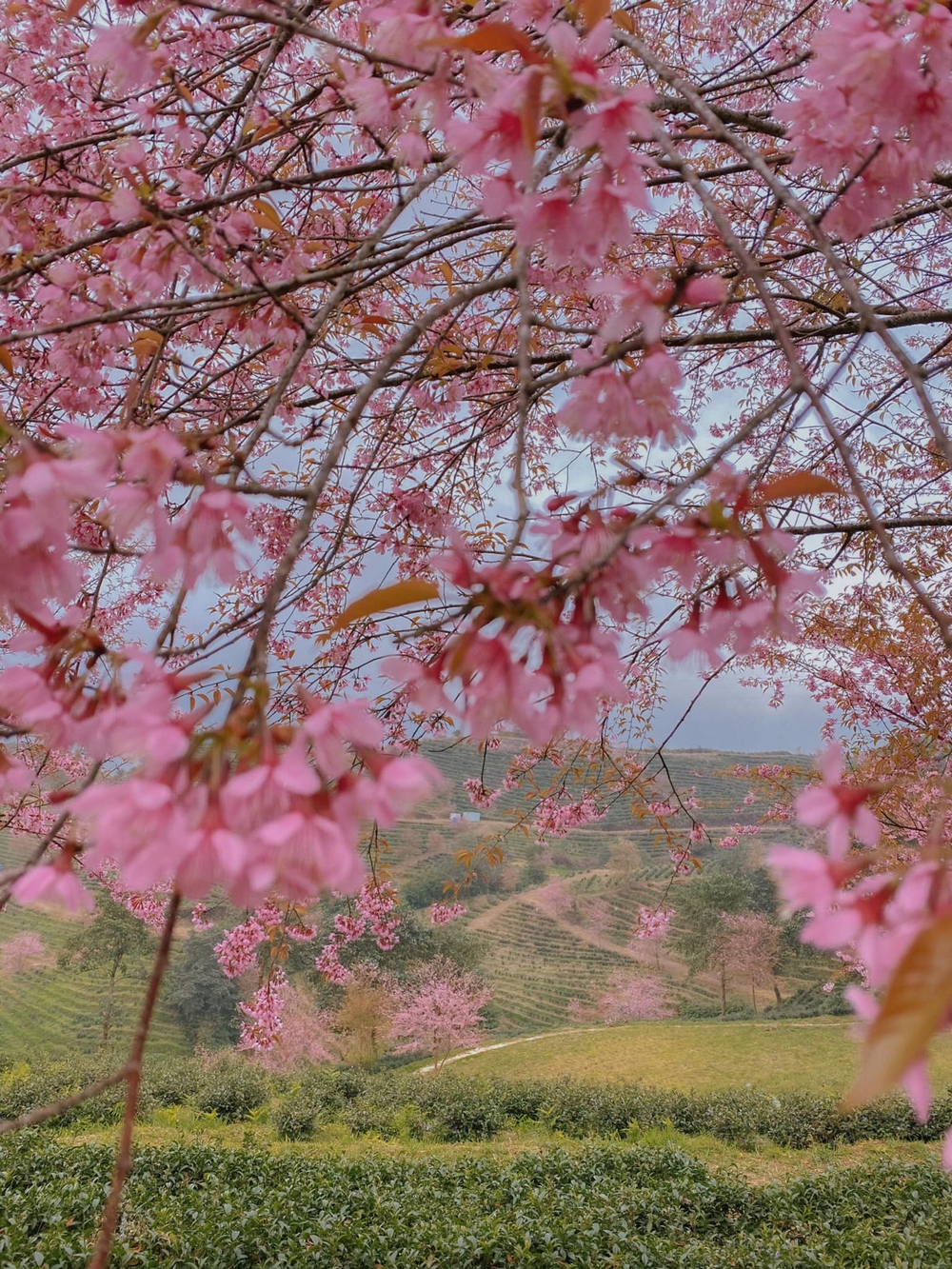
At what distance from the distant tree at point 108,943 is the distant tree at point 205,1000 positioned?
4.89 feet

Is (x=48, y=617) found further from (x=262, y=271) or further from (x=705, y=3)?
(x=705, y=3)

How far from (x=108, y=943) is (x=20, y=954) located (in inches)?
166

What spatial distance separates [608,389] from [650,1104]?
359 inches

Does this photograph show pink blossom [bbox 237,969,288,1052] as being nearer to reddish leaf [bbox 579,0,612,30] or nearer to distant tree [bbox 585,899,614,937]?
reddish leaf [bbox 579,0,612,30]

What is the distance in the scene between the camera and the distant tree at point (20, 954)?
59.7 feet

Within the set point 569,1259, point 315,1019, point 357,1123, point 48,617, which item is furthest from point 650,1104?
point 315,1019

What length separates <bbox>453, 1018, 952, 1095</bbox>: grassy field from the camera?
11.3 metres

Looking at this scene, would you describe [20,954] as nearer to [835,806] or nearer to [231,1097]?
[231,1097]

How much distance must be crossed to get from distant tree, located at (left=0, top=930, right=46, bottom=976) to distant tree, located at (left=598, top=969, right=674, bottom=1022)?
48.9ft

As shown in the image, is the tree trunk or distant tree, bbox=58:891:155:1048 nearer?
the tree trunk

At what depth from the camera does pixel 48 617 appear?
1.89 feet

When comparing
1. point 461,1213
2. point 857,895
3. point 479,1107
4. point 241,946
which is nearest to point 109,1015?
point 479,1107

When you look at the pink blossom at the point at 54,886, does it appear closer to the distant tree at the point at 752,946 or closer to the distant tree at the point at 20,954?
the distant tree at the point at 752,946

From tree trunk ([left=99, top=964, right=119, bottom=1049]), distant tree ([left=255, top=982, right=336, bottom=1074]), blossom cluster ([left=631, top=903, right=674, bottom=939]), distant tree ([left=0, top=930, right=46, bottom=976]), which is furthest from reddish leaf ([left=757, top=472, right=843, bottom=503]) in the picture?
distant tree ([left=0, top=930, right=46, bottom=976])
